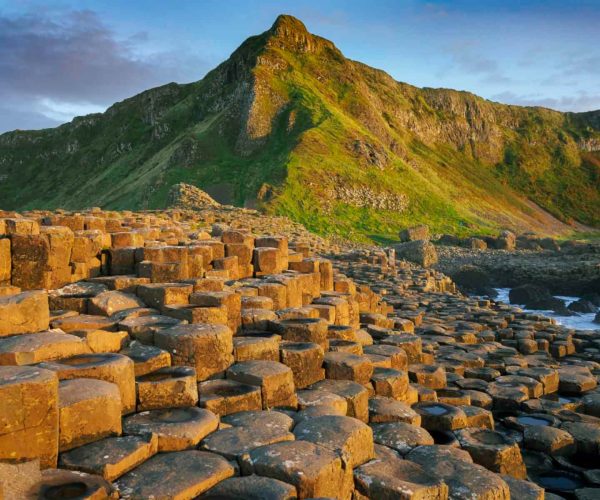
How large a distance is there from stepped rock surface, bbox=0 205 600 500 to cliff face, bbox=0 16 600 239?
117ft

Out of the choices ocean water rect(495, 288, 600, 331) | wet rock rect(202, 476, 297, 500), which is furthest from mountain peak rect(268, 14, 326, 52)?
wet rock rect(202, 476, 297, 500)

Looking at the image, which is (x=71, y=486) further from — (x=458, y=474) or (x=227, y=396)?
(x=458, y=474)

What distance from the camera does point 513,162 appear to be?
11619 centimetres

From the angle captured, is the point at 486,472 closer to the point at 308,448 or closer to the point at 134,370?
the point at 308,448

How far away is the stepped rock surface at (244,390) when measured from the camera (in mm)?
4457

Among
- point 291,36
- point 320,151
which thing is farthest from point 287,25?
point 320,151

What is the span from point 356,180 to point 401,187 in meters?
7.52

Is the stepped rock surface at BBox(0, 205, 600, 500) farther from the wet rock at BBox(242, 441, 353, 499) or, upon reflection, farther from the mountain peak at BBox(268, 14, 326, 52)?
the mountain peak at BBox(268, 14, 326, 52)

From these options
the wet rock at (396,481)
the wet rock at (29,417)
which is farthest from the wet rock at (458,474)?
the wet rock at (29,417)

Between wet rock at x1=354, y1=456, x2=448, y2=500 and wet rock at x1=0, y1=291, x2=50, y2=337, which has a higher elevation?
wet rock at x1=0, y1=291, x2=50, y2=337

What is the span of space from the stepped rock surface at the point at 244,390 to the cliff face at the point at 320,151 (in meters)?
35.6

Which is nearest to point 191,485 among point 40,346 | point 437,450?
point 40,346

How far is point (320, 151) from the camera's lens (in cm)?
5650

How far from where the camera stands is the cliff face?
178ft
